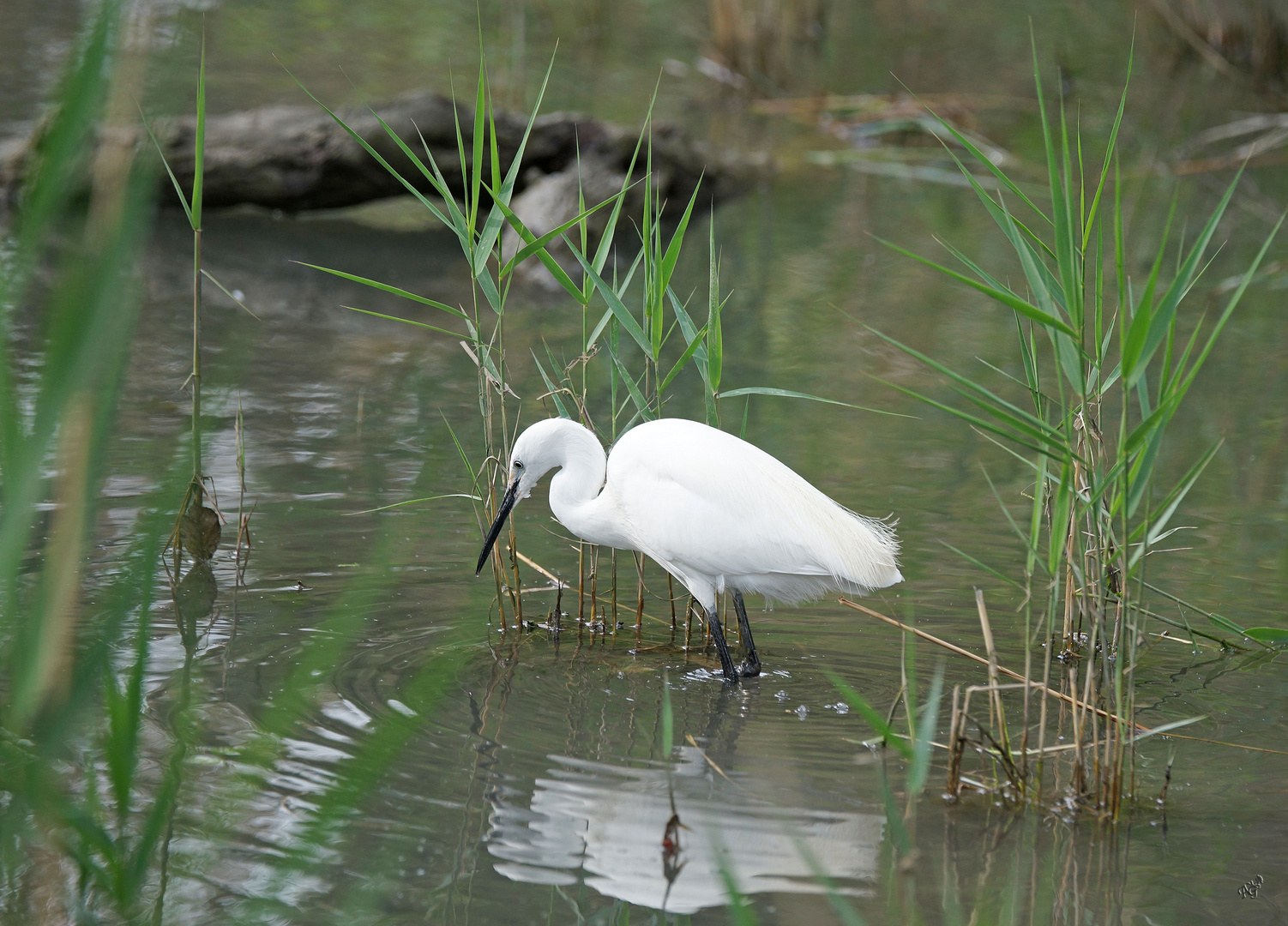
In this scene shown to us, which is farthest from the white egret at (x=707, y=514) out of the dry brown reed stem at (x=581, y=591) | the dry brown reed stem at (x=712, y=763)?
the dry brown reed stem at (x=712, y=763)

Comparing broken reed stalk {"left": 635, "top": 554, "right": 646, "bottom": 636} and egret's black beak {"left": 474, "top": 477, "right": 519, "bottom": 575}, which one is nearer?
egret's black beak {"left": 474, "top": 477, "right": 519, "bottom": 575}

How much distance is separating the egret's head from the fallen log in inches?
200

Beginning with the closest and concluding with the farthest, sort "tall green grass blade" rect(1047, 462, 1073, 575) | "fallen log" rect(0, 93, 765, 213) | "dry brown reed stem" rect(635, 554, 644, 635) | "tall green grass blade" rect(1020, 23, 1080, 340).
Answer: "tall green grass blade" rect(1020, 23, 1080, 340) → "tall green grass blade" rect(1047, 462, 1073, 575) → "dry brown reed stem" rect(635, 554, 644, 635) → "fallen log" rect(0, 93, 765, 213)

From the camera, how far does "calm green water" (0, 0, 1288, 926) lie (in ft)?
8.43

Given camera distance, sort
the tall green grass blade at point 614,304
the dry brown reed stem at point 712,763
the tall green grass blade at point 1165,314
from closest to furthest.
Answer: the tall green grass blade at point 1165,314 < the dry brown reed stem at point 712,763 < the tall green grass blade at point 614,304

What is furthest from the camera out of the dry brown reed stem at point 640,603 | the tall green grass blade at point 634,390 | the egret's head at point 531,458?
the dry brown reed stem at point 640,603

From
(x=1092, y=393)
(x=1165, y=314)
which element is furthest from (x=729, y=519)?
(x=1165, y=314)

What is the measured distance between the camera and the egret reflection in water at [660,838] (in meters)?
2.60

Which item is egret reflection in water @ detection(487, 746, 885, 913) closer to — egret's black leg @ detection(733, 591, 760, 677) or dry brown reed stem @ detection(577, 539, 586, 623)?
egret's black leg @ detection(733, 591, 760, 677)

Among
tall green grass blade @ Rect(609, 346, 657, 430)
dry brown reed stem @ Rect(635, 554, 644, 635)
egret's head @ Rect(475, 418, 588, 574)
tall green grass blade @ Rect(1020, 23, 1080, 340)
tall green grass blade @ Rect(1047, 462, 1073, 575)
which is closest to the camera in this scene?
tall green grass blade @ Rect(1020, 23, 1080, 340)

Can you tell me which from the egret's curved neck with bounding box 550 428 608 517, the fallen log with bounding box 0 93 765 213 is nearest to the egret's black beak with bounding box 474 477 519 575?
the egret's curved neck with bounding box 550 428 608 517

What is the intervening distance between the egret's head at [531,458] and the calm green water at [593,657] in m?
0.39

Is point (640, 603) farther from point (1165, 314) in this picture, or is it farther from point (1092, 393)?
point (1165, 314)

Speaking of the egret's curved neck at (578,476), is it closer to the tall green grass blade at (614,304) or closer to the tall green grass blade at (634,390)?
the tall green grass blade at (634,390)
